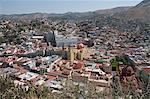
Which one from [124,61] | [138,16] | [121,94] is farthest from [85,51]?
[138,16]

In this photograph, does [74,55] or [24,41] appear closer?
[74,55]

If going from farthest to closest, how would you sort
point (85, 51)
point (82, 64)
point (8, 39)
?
point (8, 39) < point (85, 51) < point (82, 64)

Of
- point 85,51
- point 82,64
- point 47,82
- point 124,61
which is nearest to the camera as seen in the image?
point 47,82

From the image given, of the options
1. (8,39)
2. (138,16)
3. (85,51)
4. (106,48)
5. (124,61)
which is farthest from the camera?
(138,16)

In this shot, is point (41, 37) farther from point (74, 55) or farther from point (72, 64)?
point (72, 64)

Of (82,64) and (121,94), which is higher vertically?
(121,94)

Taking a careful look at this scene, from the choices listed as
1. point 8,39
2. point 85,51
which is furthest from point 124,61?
point 8,39

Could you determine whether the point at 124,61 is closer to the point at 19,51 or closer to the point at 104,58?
the point at 104,58

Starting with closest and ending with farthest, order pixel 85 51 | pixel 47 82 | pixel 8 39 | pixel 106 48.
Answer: pixel 47 82
pixel 85 51
pixel 106 48
pixel 8 39

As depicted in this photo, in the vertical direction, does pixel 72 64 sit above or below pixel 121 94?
below
